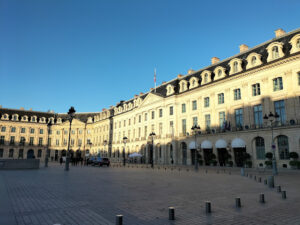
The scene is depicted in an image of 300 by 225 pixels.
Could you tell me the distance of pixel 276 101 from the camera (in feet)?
109

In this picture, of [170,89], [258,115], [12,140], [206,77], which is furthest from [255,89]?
[12,140]

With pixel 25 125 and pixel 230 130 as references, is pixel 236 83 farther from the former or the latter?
pixel 25 125

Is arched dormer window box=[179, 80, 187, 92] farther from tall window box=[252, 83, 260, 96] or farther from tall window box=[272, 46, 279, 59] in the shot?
tall window box=[272, 46, 279, 59]

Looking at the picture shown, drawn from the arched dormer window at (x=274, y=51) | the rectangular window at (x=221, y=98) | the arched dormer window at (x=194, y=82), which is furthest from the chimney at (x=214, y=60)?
the arched dormer window at (x=274, y=51)

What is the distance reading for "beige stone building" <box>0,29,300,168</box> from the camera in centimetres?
3197

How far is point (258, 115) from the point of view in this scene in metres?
35.2

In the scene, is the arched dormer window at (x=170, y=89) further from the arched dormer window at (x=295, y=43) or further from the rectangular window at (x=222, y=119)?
the arched dormer window at (x=295, y=43)

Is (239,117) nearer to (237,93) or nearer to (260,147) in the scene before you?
(237,93)

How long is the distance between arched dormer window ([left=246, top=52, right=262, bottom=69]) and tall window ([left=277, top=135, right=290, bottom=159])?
11693 mm

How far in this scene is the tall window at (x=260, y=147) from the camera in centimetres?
3416

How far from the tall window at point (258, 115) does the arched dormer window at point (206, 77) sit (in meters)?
10.8

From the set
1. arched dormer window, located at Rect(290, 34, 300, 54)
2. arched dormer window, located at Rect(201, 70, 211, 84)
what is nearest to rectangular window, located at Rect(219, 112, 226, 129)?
arched dormer window, located at Rect(201, 70, 211, 84)

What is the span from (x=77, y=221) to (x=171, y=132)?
44.7m

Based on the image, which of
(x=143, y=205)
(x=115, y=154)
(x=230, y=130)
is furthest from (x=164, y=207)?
(x=115, y=154)
